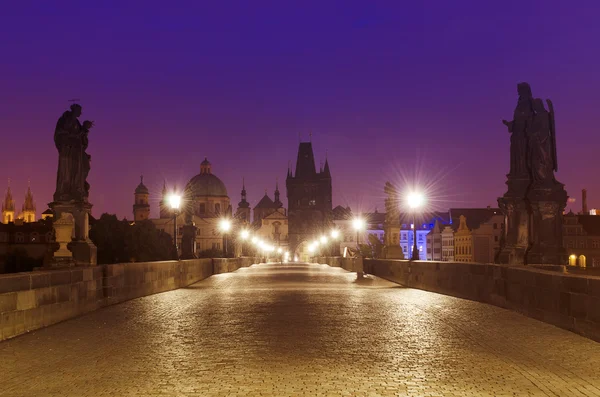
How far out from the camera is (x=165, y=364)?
8.75 m

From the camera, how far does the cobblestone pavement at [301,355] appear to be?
7.38 m

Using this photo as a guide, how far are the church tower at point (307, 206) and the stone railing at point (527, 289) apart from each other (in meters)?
155

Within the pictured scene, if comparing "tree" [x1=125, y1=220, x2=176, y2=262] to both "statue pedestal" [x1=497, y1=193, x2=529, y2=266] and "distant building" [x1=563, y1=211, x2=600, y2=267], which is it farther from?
"statue pedestal" [x1=497, y1=193, x2=529, y2=266]

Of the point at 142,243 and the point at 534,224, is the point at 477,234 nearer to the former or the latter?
the point at 142,243

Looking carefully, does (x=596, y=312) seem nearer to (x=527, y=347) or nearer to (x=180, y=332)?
(x=527, y=347)

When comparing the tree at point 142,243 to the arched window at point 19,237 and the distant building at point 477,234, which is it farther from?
the arched window at point 19,237

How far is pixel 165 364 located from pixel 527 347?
186 inches

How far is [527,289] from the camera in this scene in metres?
14.0

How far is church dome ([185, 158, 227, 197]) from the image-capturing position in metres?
189

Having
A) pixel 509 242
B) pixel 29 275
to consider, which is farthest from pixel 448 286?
pixel 29 275

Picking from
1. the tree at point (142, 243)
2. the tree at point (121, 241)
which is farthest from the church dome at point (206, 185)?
the tree at point (121, 241)

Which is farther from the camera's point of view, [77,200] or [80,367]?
[77,200]

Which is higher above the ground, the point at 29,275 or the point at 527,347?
the point at 29,275

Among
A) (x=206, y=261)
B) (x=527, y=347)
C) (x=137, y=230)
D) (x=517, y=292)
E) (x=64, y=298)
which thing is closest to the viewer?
(x=527, y=347)
